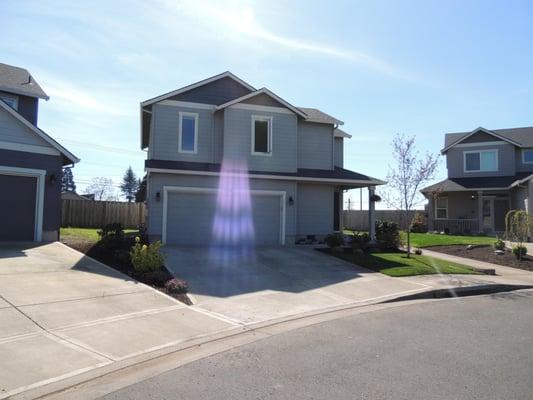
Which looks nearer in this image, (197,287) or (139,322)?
(139,322)

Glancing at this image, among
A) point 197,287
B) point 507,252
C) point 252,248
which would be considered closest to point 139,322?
point 197,287

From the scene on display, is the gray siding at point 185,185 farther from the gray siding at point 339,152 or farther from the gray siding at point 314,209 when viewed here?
the gray siding at point 339,152

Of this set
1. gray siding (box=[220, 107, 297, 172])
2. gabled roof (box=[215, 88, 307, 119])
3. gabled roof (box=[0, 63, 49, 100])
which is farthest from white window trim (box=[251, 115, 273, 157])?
gabled roof (box=[0, 63, 49, 100])

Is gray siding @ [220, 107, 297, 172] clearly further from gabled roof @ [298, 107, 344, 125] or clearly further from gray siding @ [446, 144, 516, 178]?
gray siding @ [446, 144, 516, 178]

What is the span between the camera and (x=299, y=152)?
2173cm

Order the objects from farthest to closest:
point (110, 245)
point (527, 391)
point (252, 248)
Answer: point (252, 248) → point (110, 245) → point (527, 391)

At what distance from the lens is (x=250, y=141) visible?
19.8 metres

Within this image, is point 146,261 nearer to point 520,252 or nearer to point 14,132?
point 14,132

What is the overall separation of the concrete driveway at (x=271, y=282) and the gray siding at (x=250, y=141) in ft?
14.4

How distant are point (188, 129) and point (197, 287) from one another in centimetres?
1012

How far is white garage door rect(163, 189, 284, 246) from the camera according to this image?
17984mm

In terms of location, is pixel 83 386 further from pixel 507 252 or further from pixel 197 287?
pixel 507 252

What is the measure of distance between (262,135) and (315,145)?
322cm

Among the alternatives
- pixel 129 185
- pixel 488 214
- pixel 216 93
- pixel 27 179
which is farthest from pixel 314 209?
pixel 129 185
